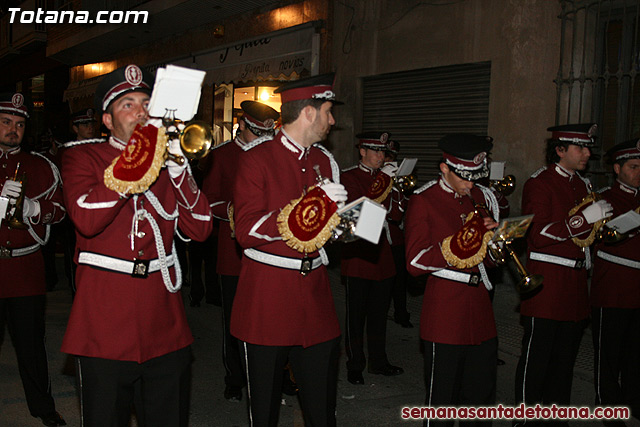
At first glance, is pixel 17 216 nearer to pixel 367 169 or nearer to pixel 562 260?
pixel 367 169

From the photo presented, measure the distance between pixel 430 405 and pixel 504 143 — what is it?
17.8 feet

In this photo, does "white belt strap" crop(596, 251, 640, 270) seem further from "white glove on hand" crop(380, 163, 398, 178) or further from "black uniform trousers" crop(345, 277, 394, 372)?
"white glove on hand" crop(380, 163, 398, 178)

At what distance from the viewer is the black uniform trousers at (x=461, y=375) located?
3832 millimetres

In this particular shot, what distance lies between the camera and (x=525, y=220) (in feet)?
12.4

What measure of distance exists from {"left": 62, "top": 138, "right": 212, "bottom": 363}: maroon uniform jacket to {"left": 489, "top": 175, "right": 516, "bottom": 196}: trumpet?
5.29 metres

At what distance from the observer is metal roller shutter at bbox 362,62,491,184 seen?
907cm

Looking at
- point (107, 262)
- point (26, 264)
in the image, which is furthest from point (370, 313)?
point (107, 262)

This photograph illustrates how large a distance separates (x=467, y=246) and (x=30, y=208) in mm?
3120

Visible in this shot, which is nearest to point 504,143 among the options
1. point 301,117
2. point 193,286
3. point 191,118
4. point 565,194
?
point 565,194

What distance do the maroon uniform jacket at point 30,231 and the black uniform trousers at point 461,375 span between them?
302cm

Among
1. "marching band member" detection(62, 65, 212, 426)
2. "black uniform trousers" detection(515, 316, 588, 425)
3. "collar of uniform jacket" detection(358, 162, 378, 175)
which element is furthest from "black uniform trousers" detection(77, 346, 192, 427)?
"collar of uniform jacket" detection(358, 162, 378, 175)

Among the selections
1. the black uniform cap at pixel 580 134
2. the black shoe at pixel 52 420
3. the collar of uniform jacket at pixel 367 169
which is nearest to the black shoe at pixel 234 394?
the black shoe at pixel 52 420

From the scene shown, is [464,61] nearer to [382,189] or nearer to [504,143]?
[504,143]

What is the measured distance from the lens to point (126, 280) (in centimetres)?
299
